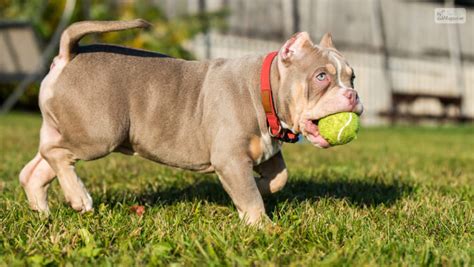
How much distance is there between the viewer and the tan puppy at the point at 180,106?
3.06m

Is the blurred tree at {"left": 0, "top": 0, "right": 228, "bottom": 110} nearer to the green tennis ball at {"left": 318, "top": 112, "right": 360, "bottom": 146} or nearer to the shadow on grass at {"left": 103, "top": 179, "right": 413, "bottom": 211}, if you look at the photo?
the shadow on grass at {"left": 103, "top": 179, "right": 413, "bottom": 211}

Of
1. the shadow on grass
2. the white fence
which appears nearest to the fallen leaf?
the shadow on grass

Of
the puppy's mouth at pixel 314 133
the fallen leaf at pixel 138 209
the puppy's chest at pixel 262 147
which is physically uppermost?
the puppy's mouth at pixel 314 133

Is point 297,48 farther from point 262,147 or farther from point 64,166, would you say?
point 64,166

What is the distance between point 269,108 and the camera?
313cm

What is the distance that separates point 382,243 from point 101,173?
9.49 ft

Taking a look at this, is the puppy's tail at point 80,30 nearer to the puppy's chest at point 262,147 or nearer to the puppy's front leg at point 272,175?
the puppy's chest at point 262,147

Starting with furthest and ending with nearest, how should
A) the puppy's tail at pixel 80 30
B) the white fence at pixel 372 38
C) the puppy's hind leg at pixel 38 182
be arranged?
1. the white fence at pixel 372 38
2. the puppy's hind leg at pixel 38 182
3. the puppy's tail at pixel 80 30

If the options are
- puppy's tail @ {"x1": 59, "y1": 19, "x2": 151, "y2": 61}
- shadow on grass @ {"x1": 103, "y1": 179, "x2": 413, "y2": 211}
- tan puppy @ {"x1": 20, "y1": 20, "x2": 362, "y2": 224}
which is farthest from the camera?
shadow on grass @ {"x1": 103, "y1": 179, "x2": 413, "y2": 211}

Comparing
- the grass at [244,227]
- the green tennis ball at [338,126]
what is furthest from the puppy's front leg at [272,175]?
the green tennis ball at [338,126]

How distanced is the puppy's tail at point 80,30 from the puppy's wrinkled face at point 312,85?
2.66 ft

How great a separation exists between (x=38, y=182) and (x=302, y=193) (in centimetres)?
169

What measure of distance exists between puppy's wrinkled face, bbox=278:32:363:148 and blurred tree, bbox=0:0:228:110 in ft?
30.9

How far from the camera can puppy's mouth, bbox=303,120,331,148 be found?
3.02 m
